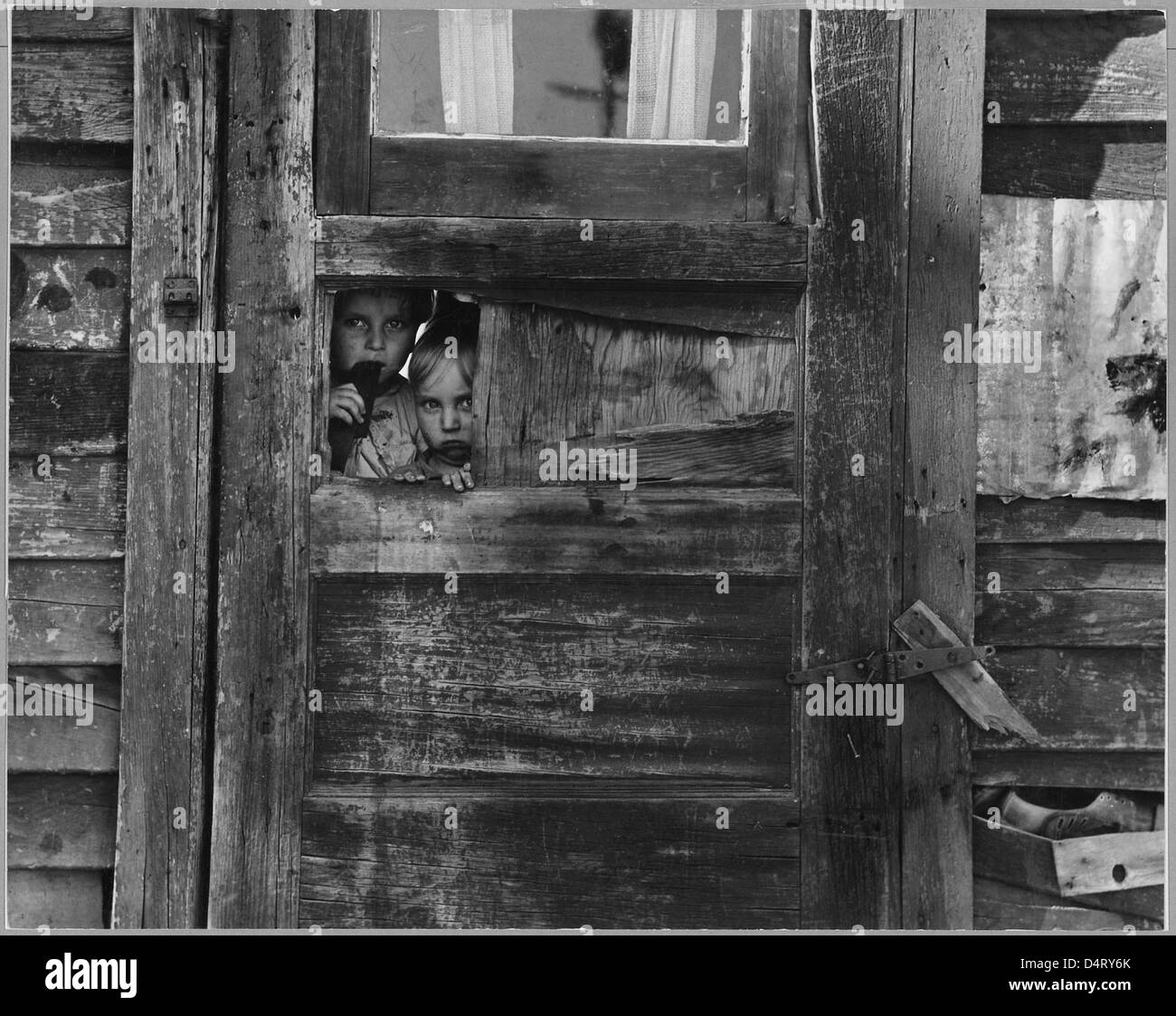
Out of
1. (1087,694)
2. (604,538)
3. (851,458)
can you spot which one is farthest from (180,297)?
(1087,694)

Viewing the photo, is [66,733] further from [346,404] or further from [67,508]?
[346,404]

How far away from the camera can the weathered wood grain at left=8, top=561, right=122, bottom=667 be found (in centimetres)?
230

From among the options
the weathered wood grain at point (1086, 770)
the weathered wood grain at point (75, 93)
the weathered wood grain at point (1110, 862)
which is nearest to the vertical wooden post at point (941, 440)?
the weathered wood grain at point (1086, 770)

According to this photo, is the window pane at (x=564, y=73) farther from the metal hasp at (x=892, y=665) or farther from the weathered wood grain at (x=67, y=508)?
the metal hasp at (x=892, y=665)

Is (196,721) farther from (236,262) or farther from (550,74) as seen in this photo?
(550,74)

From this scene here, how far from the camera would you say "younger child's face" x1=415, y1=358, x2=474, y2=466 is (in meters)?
2.34

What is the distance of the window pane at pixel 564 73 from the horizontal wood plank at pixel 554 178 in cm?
4

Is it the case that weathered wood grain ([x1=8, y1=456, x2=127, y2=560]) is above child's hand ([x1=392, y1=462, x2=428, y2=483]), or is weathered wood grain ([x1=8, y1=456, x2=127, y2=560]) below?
below
